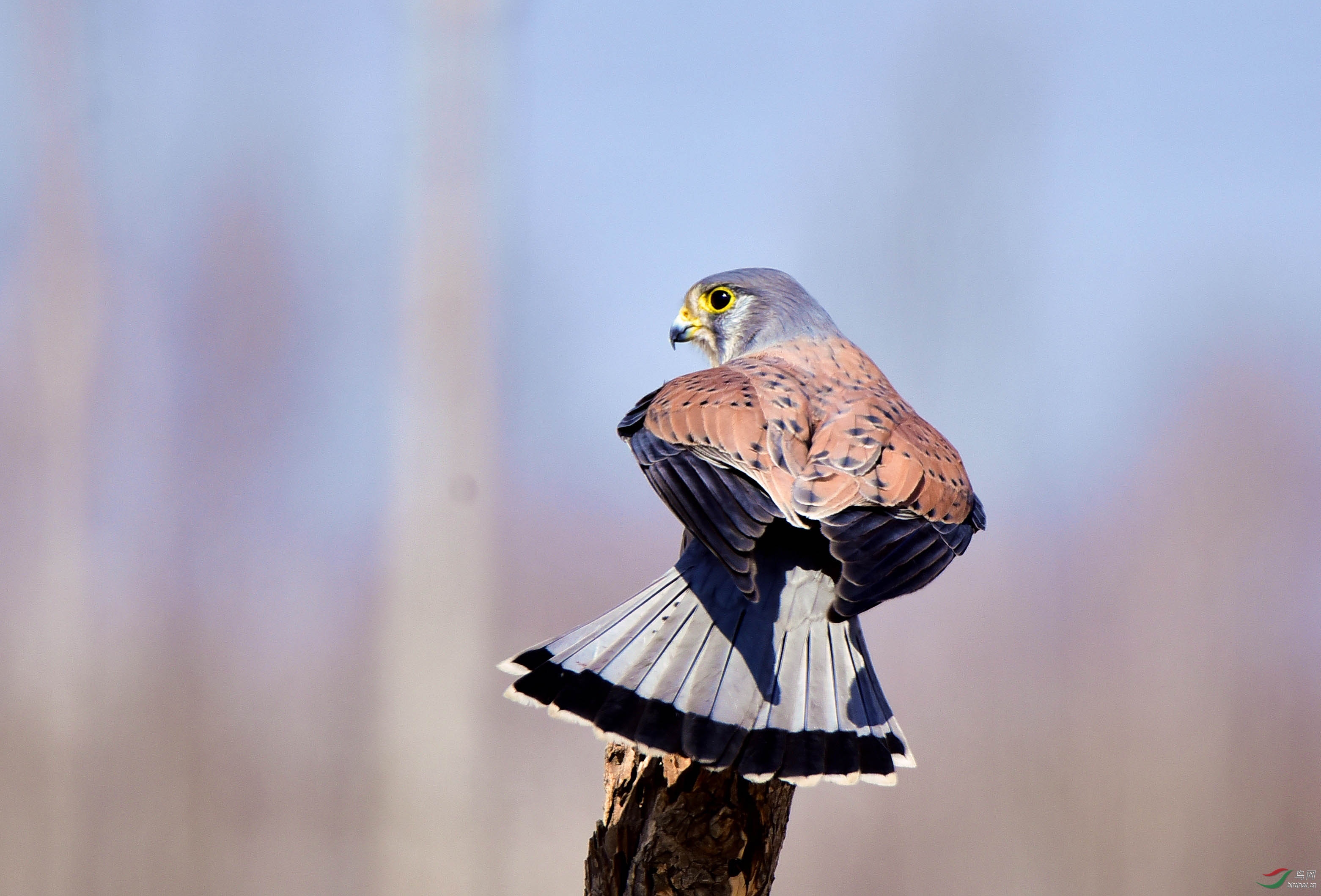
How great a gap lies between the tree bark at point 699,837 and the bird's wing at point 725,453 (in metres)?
0.42

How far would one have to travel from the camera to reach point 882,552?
1803 mm

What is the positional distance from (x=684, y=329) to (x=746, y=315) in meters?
0.25

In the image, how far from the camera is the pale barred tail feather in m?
1.63

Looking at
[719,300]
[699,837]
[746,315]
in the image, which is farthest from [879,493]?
[719,300]

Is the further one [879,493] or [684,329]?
[684,329]

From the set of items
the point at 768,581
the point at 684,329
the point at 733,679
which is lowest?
the point at 733,679

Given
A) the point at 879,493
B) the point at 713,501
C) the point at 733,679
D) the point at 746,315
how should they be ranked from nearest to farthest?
1. the point at 733,679
2. the point at 713,501
3. the point at 879,493
4. the point at 746,315

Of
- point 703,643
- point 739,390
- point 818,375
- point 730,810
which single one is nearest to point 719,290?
point 818,375

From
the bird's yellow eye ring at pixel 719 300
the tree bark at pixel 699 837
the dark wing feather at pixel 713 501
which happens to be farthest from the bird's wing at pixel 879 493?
the bird's yellow eye ring at pixel 719 300

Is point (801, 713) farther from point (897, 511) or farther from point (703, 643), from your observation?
point (897, 511)

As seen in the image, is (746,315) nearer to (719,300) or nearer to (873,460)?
(719,300)

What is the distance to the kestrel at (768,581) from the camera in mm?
1668

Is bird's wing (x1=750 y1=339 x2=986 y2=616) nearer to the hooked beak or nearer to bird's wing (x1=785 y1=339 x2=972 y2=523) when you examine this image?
bird's wing (x1=785 y1=339 x2=972 y2=523)

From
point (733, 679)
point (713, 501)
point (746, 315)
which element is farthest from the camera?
point (746, 315)
